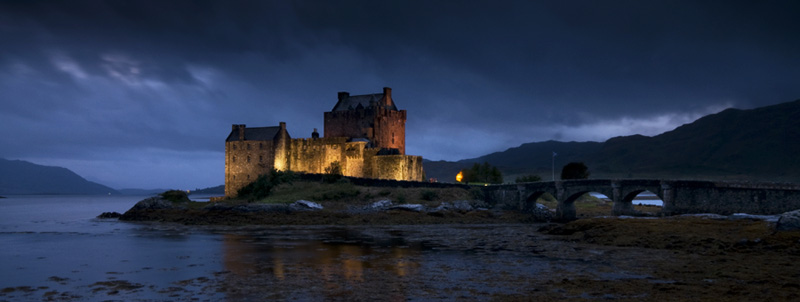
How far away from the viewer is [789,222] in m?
28.0

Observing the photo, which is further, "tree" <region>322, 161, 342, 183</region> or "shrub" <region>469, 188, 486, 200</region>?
"tree" <region>322, 161, 342, 183</region>

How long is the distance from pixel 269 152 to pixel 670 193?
56.9 m

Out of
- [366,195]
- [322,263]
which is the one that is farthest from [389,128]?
[322,263]

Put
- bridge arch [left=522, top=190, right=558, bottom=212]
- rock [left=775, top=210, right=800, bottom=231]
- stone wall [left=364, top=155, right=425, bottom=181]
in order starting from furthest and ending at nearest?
stone wall [left=364, top=155, right=425, bottom=181] < bridge arch [left=522, top=190, right=558, bottom=212] < rock [left=775, top=210, right=800, bottom=231]

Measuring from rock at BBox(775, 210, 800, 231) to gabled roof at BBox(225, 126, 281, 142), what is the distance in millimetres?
72971

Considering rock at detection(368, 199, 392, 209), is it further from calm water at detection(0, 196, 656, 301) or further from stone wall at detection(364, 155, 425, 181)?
calm water at detection(0, 196, 656, 301)

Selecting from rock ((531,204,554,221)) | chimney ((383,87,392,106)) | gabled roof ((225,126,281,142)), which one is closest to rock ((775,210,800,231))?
rock ((531,204,554,221))

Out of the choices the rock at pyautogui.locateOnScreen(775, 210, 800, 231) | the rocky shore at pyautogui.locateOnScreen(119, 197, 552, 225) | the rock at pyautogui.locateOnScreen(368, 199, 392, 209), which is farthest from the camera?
the rock at pyautogui.locateOnScreen(368, 199, 392, 209)

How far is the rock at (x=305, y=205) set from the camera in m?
62.1

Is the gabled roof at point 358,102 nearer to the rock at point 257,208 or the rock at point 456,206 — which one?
the rock at point 456,206

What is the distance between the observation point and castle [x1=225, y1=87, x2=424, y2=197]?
8662cm

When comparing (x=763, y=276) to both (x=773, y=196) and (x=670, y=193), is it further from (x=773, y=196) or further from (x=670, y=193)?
(x=670, y=193)

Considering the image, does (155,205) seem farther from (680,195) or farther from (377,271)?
(377,271)

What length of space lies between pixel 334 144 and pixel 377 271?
67.1 m
